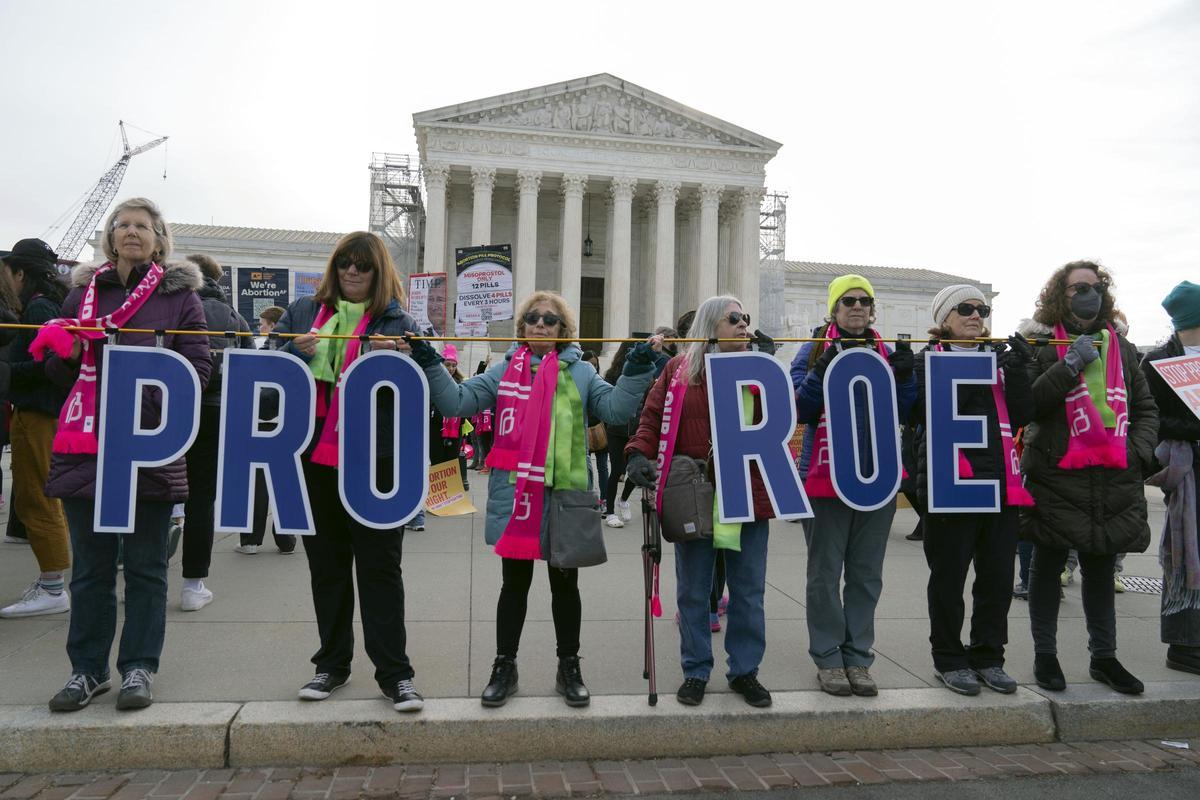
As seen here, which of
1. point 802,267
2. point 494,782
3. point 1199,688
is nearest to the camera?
point 494,782

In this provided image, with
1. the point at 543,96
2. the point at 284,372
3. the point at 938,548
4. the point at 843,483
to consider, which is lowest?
the point at 938,548

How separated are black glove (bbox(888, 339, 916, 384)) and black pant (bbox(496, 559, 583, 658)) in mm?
2141

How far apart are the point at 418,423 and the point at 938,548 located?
2.96 m

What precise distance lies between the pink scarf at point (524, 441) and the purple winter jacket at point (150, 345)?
1576 mm

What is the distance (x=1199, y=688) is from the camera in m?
4.11

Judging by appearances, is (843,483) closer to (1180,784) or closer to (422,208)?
(1180,784)

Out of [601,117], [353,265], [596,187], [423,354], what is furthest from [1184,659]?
[596,187]

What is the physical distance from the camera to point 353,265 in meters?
3.85

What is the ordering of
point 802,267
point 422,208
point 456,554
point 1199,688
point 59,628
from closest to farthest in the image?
point 1199,688 < point 59,628 < point 456,554 < point 422,208 < point 802,267

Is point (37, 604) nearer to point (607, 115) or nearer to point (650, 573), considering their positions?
point (650, 573)

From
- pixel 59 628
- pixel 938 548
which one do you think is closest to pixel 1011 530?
pixel 938 548

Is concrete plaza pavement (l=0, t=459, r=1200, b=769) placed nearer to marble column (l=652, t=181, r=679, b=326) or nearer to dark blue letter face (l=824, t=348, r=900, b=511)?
dark blue letter face (l=824, t=348, r=900, b=511)

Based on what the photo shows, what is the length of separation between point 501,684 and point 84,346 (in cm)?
270

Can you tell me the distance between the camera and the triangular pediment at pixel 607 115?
138 ft
